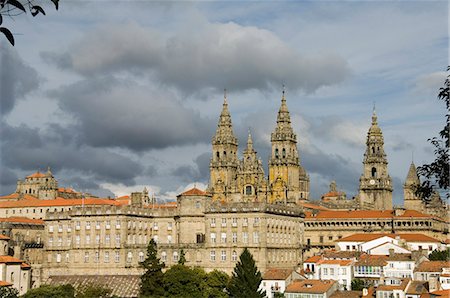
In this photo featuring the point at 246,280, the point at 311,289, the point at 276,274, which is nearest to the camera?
the point at 311,289

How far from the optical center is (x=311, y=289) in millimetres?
79625

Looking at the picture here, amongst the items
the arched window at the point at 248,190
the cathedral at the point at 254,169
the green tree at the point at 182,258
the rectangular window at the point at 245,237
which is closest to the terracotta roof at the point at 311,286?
the rectangular window at the point at 245,237

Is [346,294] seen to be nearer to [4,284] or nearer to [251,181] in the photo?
[4,284]

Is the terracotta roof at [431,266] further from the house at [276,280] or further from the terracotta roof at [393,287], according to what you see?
the house at [276,280]

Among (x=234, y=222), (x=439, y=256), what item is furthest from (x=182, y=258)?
(x=439, y=256)

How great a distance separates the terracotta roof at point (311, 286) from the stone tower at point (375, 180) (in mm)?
64474

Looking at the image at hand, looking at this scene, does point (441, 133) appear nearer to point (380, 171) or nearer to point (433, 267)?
point (433, 267)

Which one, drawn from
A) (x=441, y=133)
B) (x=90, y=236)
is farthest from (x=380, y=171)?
(x=441, y=133)

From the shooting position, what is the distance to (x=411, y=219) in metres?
123

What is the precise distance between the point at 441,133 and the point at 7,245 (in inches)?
3672

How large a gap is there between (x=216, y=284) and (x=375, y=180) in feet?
224

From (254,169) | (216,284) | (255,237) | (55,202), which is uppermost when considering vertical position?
(254,169)

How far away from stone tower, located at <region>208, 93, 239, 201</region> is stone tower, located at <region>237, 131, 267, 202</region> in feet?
10.5

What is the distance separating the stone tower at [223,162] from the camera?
14925 centimetres
